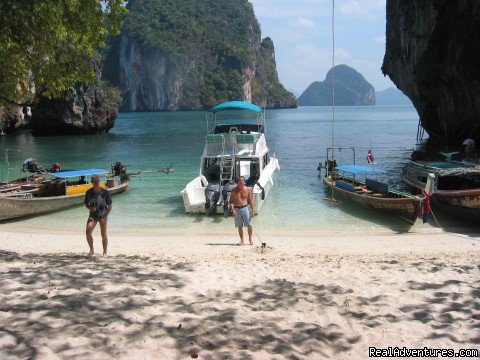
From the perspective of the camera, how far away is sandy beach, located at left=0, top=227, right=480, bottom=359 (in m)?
4.64

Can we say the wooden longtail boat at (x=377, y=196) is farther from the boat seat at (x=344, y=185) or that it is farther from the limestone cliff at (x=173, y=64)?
the limestone cliff at (x=173, y=64)

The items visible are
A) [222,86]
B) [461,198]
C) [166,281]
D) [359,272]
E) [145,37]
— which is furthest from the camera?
[222,86]

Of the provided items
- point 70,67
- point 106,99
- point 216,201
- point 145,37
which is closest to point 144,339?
point 70,67

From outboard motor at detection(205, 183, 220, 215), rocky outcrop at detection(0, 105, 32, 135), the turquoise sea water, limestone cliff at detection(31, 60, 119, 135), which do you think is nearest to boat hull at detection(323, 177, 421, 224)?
the turquoise sea water

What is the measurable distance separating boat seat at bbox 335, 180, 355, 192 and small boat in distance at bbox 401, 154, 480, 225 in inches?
102

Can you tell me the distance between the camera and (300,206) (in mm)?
17719

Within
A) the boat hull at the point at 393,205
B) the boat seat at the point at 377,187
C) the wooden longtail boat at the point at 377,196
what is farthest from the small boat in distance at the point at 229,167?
the boat seat at the point at 377,187

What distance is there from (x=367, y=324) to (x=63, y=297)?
3759 millimetres

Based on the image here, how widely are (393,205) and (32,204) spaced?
12.3m

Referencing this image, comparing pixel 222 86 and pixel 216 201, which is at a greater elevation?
pixel 222 86

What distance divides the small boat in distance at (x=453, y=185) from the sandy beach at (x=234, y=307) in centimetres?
552

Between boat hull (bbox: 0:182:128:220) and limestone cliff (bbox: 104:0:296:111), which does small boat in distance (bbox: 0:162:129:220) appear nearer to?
boat hull (bbox: 0:182:128:220)

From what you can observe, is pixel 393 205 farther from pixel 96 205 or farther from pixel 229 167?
pixel 96 205

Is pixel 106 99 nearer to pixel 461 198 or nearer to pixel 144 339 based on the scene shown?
pixel 461 198
